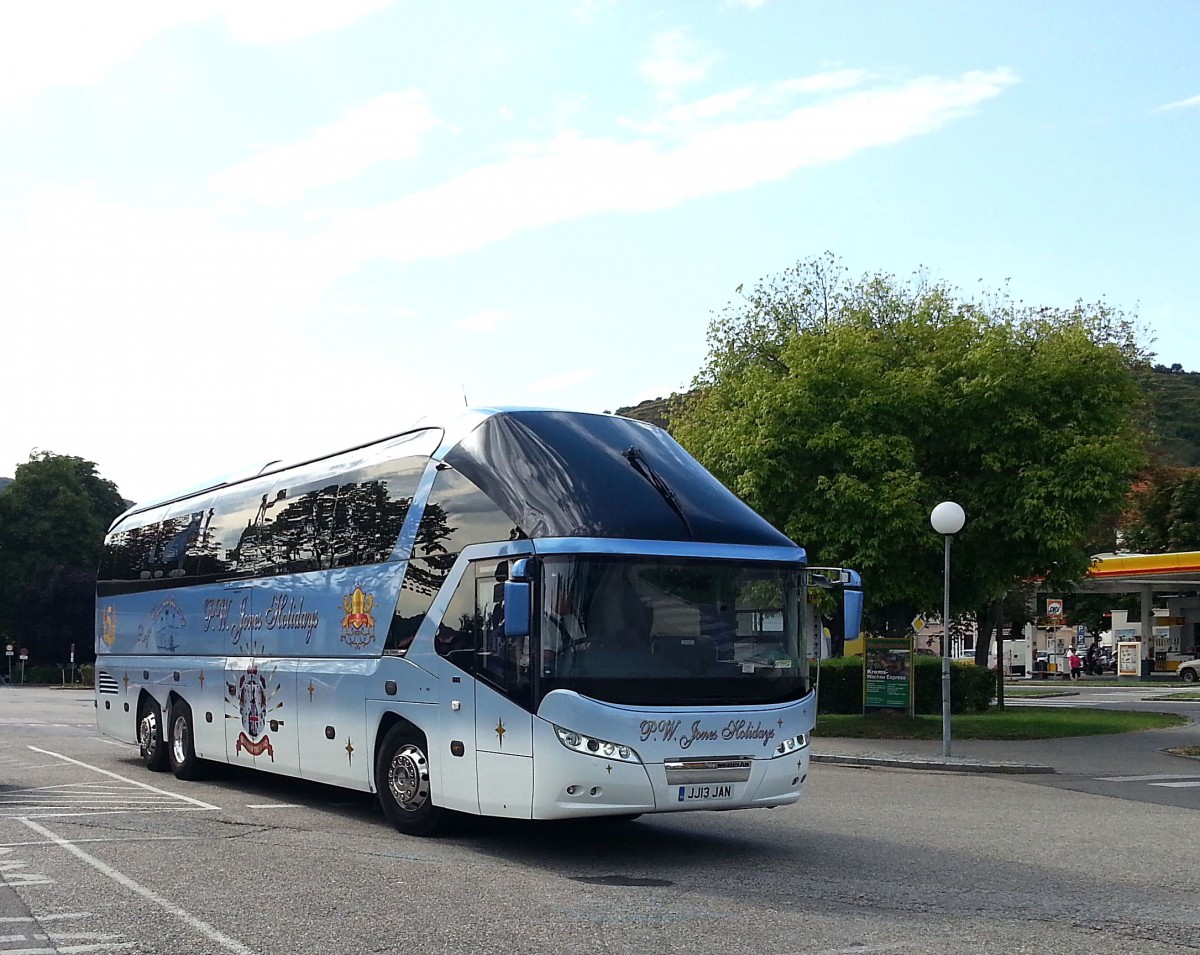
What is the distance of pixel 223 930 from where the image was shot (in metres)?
7.75

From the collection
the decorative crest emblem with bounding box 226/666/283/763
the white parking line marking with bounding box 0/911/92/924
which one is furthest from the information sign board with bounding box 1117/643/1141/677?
the white parking line marking with bounding box 0/911/92/924

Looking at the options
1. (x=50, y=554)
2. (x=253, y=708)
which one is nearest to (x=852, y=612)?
(x=253, y=708)

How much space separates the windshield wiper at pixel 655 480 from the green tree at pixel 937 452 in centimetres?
1556

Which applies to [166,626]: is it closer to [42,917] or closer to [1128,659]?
[42,917]

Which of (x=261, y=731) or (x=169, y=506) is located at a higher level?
(x=169, y=506)

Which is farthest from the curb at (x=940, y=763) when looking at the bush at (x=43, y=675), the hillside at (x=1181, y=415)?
the hillside at (x=1181, y=415)

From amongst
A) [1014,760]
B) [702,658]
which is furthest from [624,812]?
[1014,760]

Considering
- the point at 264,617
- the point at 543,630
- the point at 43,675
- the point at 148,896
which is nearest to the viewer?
the point at 148,896

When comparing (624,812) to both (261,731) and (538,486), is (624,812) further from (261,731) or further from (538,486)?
(261,731)

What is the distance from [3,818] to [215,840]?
2.61 m

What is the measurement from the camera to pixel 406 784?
1191cm

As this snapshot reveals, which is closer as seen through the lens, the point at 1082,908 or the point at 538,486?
the point at 1082,908

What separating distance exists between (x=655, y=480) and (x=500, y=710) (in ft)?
7.08

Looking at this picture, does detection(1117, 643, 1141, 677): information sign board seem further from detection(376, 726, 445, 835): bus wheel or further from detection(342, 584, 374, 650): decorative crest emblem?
detection(376, 726, 445, 835): bus wheel
